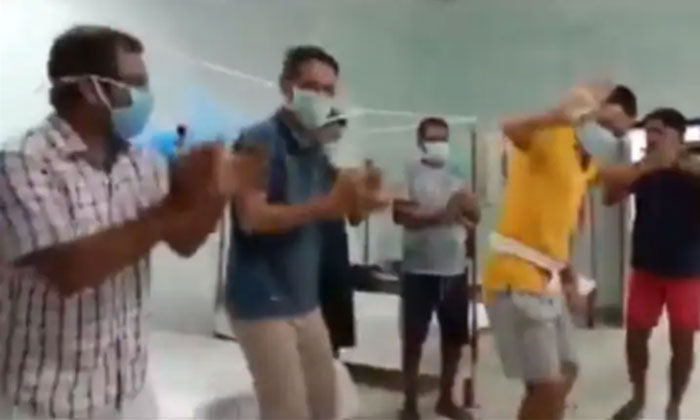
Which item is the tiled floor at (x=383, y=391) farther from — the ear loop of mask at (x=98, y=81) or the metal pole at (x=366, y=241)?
the ear loop of mask at (x=98, y=81)

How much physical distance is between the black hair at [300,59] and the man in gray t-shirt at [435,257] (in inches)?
5.7

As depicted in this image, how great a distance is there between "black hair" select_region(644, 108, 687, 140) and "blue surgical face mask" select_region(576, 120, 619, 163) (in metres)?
0.05

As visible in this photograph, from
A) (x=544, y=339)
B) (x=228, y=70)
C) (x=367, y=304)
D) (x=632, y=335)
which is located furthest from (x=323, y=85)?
(x=632, y=335)

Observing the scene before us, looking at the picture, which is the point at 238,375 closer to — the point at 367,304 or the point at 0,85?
the point at 367,304

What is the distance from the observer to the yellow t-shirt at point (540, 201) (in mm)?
1129

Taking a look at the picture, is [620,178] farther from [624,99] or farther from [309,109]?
[309,109]

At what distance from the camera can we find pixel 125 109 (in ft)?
2.77

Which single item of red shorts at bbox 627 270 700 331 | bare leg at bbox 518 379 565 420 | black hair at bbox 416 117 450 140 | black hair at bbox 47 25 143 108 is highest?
black hair at bbox 47 25 143 108

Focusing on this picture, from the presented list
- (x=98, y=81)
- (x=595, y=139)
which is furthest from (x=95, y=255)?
(x=595, y=139)

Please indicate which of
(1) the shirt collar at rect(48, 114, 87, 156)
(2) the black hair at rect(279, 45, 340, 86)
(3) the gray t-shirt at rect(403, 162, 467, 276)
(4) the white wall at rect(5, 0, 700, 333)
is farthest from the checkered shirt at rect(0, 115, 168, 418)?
(3) the gray t-shirt at rect(403, 162, 467, 276)

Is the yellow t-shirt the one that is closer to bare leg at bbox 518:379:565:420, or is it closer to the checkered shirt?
bare leg at bbox 518:379:565:420

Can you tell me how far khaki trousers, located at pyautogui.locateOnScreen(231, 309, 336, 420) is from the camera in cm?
106

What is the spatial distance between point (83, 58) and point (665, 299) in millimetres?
756

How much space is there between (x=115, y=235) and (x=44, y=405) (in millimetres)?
175
